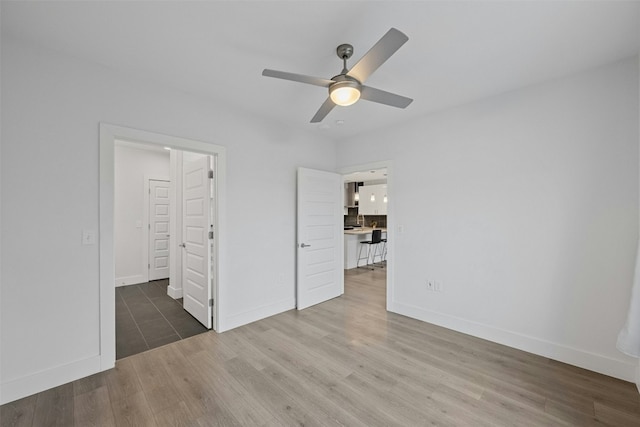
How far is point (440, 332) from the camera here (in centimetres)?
310

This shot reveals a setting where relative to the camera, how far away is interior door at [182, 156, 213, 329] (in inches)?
124

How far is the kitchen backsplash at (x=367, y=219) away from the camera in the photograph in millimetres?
8992

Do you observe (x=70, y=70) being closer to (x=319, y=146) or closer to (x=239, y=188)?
(x=239, y=188)

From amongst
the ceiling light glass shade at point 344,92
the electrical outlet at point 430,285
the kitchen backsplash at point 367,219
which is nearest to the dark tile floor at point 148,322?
the electrical outlet at point 430,285

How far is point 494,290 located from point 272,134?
3.25 m

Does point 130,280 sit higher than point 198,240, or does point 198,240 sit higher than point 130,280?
point 198,240

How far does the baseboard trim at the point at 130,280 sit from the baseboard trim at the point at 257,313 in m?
A: 3.29

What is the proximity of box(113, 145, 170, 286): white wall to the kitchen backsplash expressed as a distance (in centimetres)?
607

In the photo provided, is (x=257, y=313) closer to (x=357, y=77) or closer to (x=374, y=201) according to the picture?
(x=357, y=77)

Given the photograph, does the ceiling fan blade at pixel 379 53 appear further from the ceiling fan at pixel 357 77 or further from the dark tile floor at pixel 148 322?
the dark tile floor at pixel 148 322

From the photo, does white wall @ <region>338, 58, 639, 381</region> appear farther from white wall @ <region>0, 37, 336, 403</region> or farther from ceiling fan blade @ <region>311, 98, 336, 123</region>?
white wall @ <region>0, 37, 336, 403</region>

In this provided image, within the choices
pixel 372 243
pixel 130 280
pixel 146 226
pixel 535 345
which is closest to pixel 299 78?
pixel 535 345

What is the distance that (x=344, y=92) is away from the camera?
1.89 meters

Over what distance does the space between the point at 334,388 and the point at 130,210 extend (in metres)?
5.24
